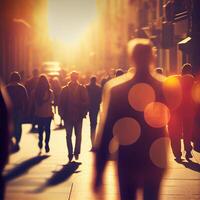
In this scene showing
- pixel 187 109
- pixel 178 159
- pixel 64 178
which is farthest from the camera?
pixel 187 109

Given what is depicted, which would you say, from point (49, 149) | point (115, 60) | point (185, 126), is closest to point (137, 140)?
point (185, 126)

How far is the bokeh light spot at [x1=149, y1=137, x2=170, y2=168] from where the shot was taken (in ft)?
14.0

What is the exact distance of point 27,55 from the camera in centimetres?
5434

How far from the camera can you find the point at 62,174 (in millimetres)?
9570

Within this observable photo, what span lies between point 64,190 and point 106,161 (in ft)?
14.0

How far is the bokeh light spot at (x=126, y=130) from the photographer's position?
415 cm

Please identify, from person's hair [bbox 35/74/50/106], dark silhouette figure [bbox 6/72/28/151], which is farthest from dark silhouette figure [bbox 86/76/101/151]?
person's hair [bbox 35/74/50/106]

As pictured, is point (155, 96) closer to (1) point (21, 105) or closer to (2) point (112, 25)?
(1) point (21, 105)

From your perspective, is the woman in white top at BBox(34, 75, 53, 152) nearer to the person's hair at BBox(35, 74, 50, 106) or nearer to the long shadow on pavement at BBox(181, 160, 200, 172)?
the person's hair at BBox(35, 74, 50, 106)

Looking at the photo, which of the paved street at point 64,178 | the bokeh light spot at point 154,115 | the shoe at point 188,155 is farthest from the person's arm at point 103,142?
the shoe at point 188,155

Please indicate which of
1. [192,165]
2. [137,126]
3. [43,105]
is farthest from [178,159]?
[137,126]

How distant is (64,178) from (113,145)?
515 cm

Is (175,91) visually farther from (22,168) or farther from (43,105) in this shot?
(43,105)

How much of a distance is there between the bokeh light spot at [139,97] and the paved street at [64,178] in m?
1.95
